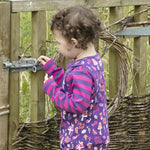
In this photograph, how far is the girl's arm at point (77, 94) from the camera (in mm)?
2172

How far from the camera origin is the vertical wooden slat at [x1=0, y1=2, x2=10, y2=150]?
275cm

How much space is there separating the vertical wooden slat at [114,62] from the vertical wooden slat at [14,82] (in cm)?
90

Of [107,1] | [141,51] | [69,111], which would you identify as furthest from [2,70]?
[141,51]

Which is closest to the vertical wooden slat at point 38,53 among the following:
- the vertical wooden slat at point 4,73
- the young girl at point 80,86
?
the vertical wooden slat at point 4,73

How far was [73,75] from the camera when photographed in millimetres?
2197

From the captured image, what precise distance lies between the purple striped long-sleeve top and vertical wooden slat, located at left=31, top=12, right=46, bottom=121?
26.3 inches

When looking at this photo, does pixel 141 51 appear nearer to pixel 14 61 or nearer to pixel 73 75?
pixel 14 61

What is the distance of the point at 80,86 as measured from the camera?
2.17 metres

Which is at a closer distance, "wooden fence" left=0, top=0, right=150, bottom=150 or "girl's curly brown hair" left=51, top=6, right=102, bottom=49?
"girl's curly brown hair" left=51, top=6, right=102, bottom=49

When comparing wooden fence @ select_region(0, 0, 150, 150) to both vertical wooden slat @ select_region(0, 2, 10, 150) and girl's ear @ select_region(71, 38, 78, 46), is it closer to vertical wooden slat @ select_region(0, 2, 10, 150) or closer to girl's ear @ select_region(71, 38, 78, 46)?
vertical wooden slat @ select_region(0, 2, 10, 150)

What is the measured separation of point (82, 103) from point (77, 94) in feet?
0.19

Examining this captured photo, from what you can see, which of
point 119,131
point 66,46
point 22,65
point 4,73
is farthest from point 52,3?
point 119,131

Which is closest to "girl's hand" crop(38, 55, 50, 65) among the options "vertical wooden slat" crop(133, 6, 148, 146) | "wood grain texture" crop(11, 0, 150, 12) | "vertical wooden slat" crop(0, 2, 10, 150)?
"vertical wooden slat" crop(0, 2, 10, 150)

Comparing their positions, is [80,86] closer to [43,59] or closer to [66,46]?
[66,46]
